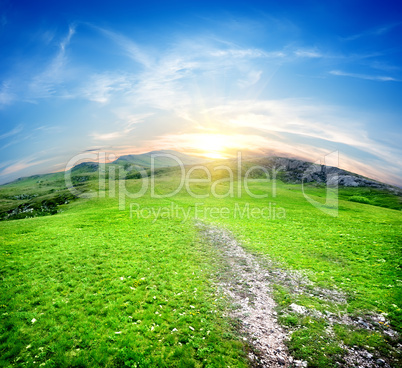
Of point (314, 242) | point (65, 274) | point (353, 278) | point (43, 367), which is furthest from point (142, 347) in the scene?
point (314, 242)

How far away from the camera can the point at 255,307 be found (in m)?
14.5

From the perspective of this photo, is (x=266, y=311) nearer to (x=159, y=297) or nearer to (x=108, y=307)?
(x=159, y=297)

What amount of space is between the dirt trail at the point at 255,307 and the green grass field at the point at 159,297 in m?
0.71

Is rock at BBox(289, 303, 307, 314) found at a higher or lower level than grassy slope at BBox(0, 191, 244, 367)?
lower

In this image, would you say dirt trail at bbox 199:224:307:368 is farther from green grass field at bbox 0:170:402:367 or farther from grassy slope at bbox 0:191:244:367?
grassy slope at bbox 0:191:244:367

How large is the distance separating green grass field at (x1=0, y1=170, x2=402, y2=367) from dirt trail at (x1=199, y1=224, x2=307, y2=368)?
71 cm

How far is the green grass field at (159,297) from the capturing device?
10289mm

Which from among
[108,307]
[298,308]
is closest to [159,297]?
[108,307]

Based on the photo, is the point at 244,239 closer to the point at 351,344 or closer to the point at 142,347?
the point at 351,344

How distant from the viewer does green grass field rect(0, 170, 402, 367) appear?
33.8ft

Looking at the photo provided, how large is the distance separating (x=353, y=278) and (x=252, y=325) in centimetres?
1292

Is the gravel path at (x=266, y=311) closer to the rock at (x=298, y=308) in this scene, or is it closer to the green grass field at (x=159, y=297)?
the rock at (x=298, y=308)

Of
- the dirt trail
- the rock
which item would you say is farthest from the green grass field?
the dirt trail

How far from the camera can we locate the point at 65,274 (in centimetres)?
1739
